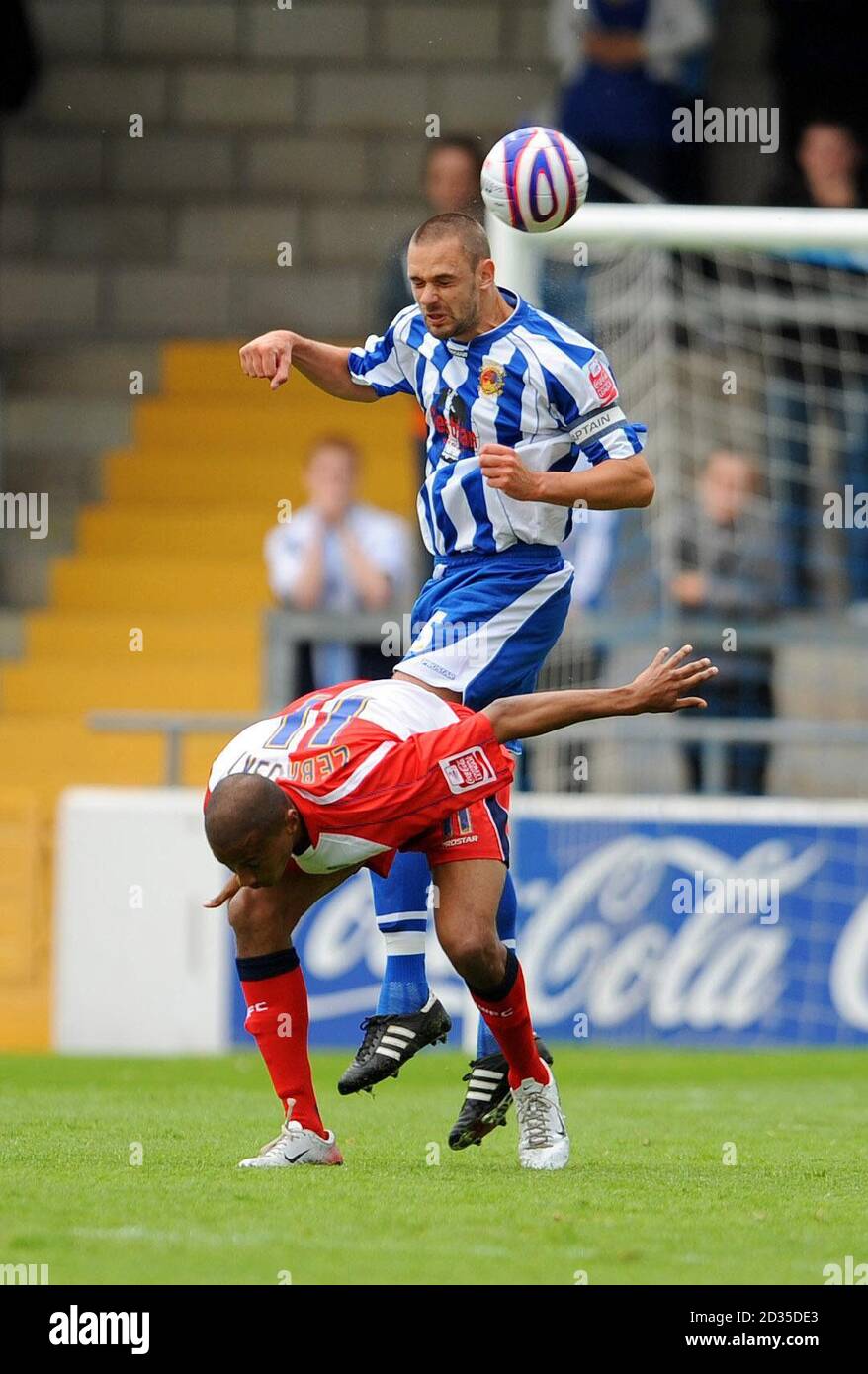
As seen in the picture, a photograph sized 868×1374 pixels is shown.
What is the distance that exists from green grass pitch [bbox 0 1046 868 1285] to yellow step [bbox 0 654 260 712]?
7597 millimetres

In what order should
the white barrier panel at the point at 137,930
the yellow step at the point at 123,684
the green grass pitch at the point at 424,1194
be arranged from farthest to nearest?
the yellow step at the point at 123,684 < the white barrier panel at the point at 137,930 < the green grass pitch at the point at 424,1194

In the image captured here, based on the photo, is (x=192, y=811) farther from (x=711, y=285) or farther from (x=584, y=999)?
(x=711, y=285)

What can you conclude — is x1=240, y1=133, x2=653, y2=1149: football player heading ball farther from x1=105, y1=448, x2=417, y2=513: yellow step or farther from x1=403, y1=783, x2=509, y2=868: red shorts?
x1=105, y1=448, x2=417, y2=513: yellow step

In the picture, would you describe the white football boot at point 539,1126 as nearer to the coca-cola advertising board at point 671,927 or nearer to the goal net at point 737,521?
the coca-cola advertising board at point 671,927

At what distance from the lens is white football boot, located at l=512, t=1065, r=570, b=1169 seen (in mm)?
6324

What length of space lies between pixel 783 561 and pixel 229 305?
6.31 m

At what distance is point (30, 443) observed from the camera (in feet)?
58.6

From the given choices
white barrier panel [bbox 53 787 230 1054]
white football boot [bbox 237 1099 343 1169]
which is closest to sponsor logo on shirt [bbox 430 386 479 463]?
white football boot [bbox 237 1099 343 1169]

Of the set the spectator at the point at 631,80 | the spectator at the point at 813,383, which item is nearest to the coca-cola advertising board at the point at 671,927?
the spectator at the point at 813,383

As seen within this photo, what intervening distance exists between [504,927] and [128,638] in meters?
10.4

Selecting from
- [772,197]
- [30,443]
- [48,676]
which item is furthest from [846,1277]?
[30,443]

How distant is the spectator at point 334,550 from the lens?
13.5 meters

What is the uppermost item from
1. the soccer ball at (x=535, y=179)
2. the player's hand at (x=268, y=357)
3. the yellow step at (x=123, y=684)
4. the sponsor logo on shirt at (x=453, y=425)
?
the soccer ball at (x=535, y=179)

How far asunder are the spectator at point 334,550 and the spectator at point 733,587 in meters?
1.78
